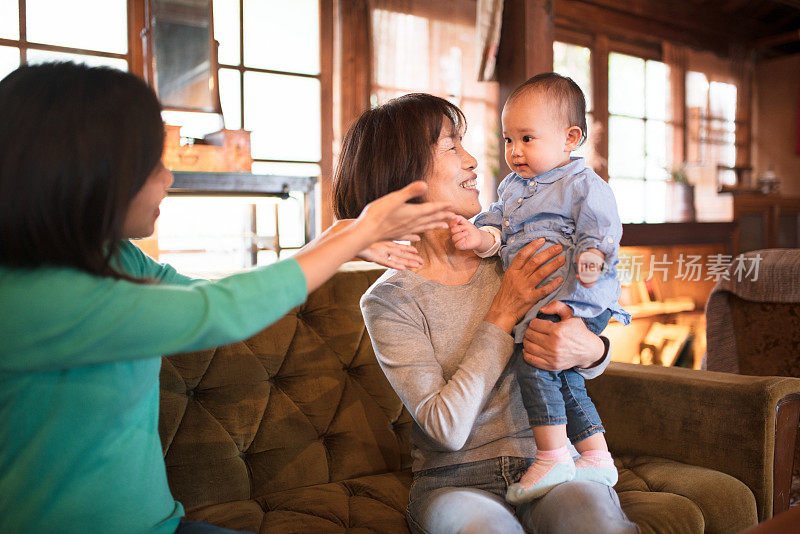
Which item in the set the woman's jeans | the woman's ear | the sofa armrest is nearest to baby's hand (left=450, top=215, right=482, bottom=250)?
the woman's ear

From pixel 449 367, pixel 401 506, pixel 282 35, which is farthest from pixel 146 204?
pixel 282 35

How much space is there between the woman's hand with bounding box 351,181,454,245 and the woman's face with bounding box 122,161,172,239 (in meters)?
0.30

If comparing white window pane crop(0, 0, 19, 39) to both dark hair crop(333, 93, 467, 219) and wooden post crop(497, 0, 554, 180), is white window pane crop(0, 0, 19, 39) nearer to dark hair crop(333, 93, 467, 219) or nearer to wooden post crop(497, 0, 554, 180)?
wooden post crop(497, 0, 554, 180)

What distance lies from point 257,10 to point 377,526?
417 cm

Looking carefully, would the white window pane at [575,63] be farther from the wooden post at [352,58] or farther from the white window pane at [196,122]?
the white window pane at [196,122]

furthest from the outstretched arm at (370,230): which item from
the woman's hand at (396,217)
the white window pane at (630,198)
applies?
the white window pane at (630,198)

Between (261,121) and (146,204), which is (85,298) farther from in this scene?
(261,121)

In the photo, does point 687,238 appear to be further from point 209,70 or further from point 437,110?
point 437,110

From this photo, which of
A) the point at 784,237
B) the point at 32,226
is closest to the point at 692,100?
the point at 784,237

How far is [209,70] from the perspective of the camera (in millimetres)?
4137

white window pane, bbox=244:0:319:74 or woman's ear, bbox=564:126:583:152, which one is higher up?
white window pane, bbox=244:0:319:74

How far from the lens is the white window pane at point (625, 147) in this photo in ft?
22.7

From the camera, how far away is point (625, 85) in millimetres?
7043

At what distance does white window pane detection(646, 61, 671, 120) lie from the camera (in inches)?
285
